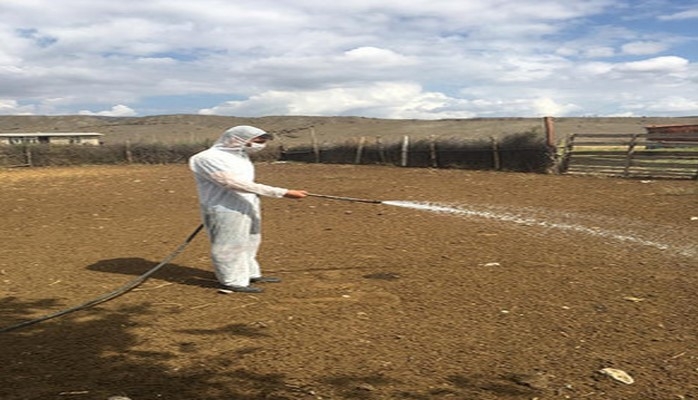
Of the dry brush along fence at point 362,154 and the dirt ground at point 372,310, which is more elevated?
the dry brush along fence at point 362,154

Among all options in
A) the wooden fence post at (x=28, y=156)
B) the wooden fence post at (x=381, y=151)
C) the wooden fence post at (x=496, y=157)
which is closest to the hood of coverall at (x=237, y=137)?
the wooden fence post at (x=496, y=157)

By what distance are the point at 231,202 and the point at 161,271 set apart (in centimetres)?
172

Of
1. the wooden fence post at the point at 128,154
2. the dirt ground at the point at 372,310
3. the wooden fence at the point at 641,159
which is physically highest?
the wooden fence post at the point at 128,154

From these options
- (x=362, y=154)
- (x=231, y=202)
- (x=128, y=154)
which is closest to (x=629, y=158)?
(x=362, y=154)

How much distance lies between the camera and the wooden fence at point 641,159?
59.5 feet

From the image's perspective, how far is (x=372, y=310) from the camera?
566 cm

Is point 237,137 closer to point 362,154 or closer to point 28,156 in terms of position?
point 362,154

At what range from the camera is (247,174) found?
6.41 metres

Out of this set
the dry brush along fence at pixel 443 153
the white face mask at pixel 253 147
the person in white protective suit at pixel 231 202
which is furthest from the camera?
the dry brush along fence at pixel 443 153

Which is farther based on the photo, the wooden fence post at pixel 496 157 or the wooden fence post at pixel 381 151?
the wooden fence post at pixel 381 151

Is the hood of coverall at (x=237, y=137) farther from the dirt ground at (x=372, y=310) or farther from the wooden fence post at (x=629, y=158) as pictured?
the wooden fence post at (x=629, y=158)

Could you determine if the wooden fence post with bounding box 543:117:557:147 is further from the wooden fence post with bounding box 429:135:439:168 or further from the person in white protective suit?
the person in white protective suit

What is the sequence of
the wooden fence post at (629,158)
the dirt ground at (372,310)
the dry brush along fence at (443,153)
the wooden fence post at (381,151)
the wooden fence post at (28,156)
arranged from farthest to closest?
the wooden fence post at (28,156)
the wooden fence post at (381,151)
the dry brush along fence at (443,153)
the wooden fence post at (629,158)
the dirt ground at (372,310)

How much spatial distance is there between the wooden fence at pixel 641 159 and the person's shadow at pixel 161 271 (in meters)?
15.7
